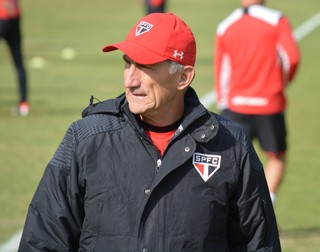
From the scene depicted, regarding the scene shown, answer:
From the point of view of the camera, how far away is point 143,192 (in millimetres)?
4629

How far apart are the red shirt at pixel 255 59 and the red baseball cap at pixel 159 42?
507 centimetres

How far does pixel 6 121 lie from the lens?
50.6 ft

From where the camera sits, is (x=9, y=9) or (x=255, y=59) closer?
(x=255, y=59)

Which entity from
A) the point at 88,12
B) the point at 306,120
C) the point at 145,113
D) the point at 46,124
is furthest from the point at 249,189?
the point at 88,12

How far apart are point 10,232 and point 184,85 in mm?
5348

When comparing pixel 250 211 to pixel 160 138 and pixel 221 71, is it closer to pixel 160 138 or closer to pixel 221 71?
pixel 160 138

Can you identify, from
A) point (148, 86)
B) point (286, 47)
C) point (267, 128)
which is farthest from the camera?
point (267, 128)

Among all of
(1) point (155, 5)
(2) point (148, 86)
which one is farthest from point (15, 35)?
(2) point (148, 86)

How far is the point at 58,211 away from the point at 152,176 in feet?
1.52

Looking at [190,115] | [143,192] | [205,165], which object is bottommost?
[143,192]

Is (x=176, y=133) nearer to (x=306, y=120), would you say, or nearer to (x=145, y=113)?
(x=145, y=113)

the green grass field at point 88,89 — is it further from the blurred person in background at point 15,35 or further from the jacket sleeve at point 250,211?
the jacket sleeve at point 250,211

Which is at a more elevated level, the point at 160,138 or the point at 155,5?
the point at 155,5

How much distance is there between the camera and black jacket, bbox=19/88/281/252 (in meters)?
4.61
